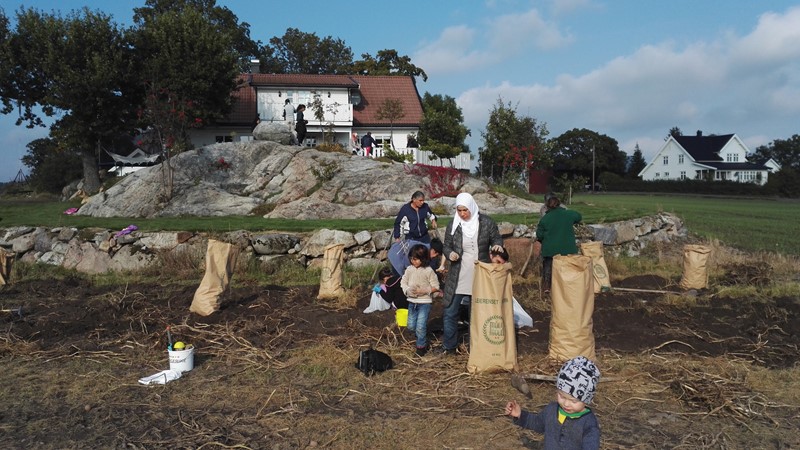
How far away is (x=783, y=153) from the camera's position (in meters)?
85.5

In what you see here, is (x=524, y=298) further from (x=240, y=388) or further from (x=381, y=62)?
(x=381, y=62)

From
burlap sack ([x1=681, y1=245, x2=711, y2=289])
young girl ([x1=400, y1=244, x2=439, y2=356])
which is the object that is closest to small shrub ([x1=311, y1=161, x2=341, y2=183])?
burlap sack ([x1=681, y1=245, x2=711, y2=289])

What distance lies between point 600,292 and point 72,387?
291 inches

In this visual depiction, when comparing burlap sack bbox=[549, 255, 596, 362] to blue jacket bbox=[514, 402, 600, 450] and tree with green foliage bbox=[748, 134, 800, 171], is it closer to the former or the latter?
blue jacket bbox=[514, 402, 600, 450]

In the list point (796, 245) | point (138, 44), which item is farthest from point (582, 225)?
point (138, 44)

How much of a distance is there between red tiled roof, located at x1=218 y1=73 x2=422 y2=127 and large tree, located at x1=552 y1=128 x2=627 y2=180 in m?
34.5

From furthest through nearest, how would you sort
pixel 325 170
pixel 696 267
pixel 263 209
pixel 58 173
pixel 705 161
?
pixel 705 161
pixel 58 173
pixel 325 170
pixel 263 209
pixel 696 267

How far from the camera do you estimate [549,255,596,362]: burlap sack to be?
18.8 feet

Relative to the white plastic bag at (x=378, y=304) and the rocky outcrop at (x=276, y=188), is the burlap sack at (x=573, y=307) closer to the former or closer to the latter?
the white plastic bag at (x=378, y=304)

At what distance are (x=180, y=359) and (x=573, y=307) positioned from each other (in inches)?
152

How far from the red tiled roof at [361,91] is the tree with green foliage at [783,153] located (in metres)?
66.6

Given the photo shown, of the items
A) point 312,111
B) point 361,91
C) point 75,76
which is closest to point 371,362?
point 75,76

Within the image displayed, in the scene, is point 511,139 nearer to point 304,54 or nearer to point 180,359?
point 180,359

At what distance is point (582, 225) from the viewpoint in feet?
45.6
